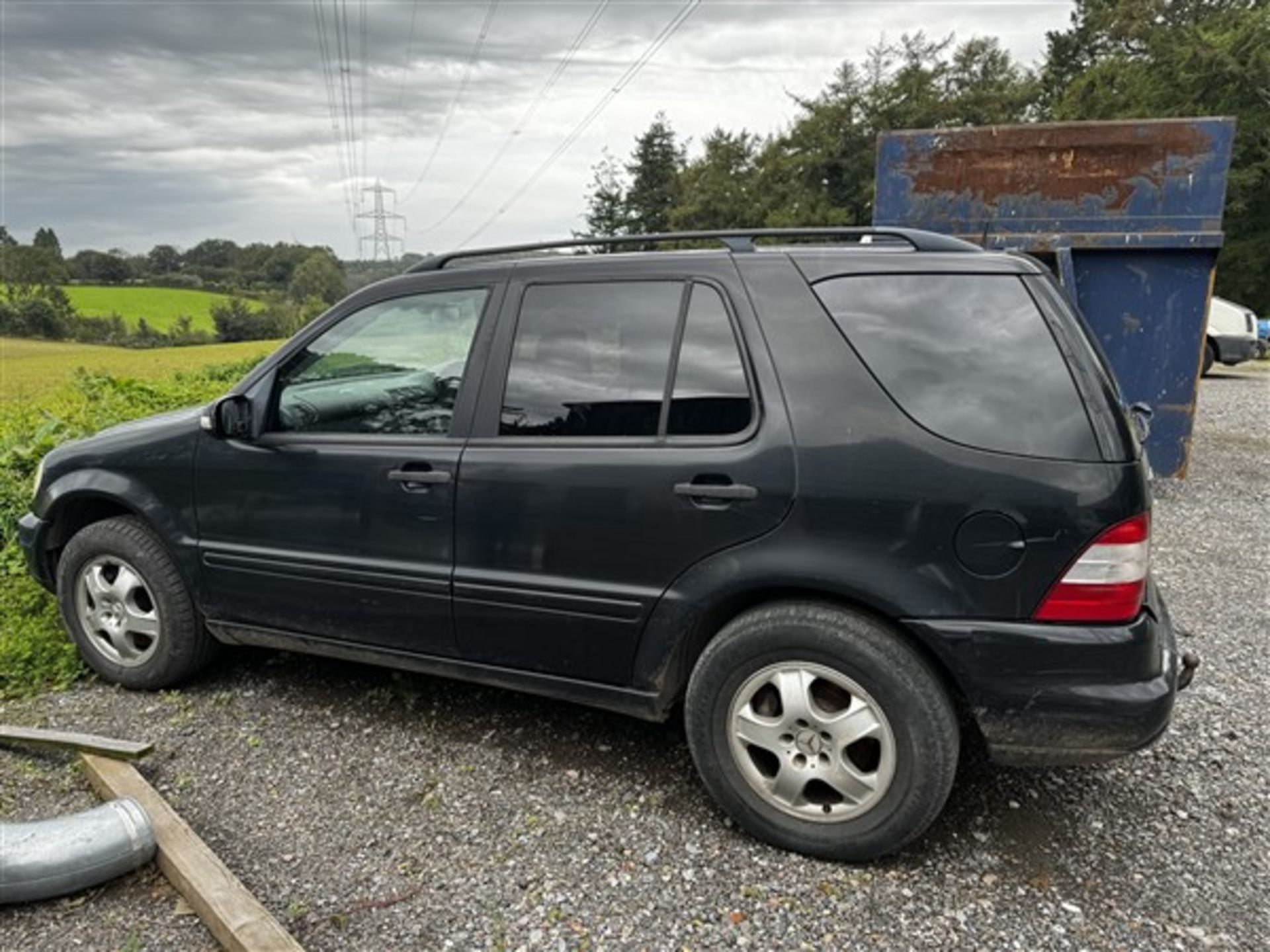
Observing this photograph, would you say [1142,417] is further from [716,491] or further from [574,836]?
[574,836]

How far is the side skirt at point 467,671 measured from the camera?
2785 mm

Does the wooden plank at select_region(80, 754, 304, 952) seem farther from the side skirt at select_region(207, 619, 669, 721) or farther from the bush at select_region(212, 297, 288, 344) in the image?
the bush at select_region(212, 297, 288, 344)

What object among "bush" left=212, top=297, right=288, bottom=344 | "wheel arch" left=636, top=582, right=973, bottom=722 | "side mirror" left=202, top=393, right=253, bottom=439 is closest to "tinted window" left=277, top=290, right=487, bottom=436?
"side mirror" left=202, top=393, right=253, bottom=439

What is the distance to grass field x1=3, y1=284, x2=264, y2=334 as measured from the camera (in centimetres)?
5034

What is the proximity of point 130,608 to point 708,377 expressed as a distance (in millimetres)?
2716

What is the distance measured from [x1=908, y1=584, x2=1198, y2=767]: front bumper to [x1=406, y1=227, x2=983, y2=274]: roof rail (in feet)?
3.70

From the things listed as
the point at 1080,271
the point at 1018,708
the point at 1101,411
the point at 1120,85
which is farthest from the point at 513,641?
the point at 1120,85

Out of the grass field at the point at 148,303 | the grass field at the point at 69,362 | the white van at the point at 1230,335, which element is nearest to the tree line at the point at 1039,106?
the white van at the point at 1230,335

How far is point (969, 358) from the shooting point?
2352 mm

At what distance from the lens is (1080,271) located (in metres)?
6.86

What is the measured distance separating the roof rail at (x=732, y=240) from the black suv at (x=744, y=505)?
0.05 feet

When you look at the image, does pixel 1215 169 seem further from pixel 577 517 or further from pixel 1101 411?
pixel 577 517

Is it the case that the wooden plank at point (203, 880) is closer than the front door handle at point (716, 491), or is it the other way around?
the wooden plank at point (203, 880)

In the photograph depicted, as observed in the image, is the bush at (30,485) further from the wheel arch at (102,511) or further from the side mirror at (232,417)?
the side mirror at (232,417)
